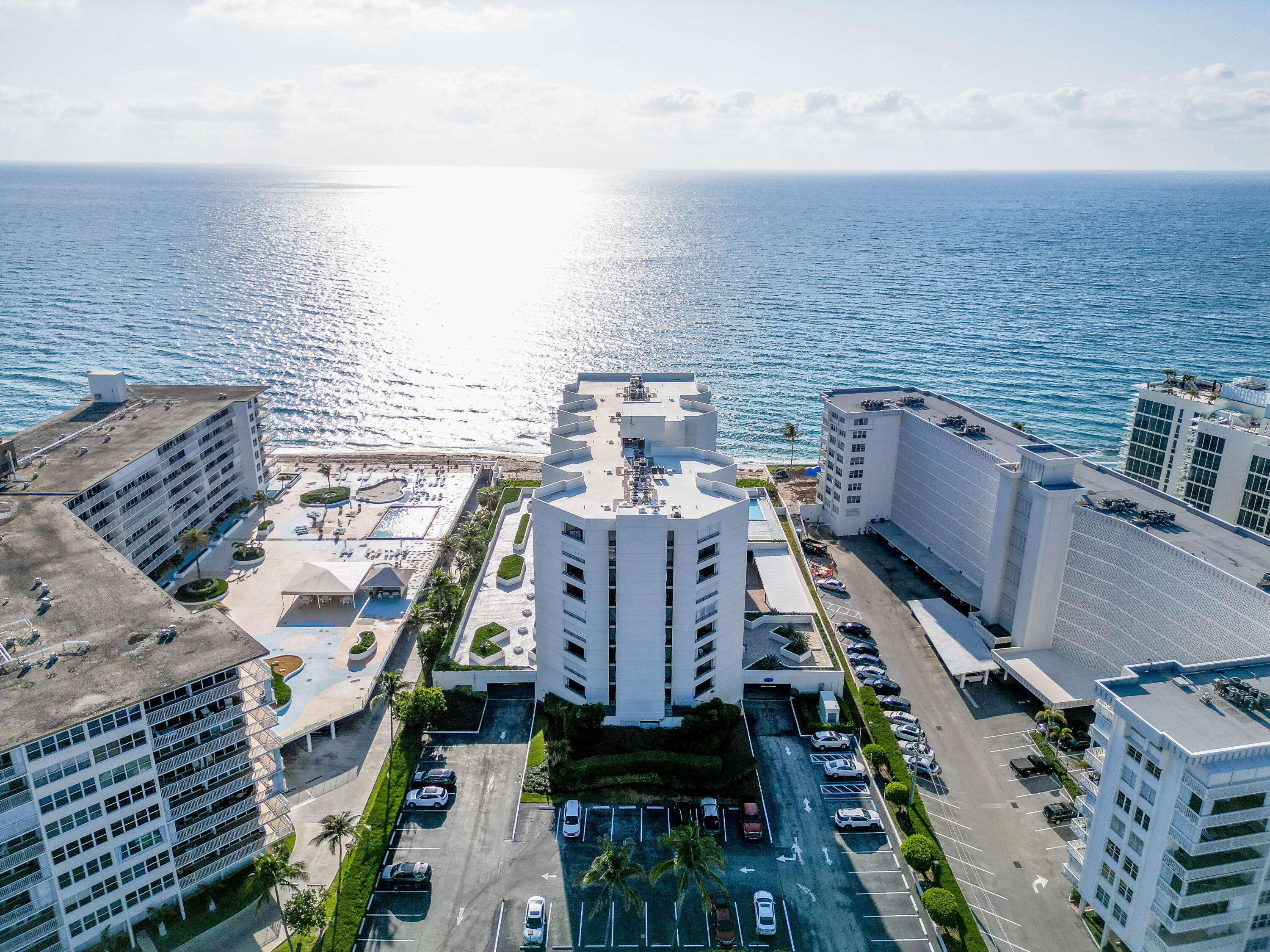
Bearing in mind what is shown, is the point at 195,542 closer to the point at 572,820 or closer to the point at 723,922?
the point at 572,820

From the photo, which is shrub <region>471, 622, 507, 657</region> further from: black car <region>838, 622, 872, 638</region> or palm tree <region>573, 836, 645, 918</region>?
black car <region>838, 622, 872, 638</region>

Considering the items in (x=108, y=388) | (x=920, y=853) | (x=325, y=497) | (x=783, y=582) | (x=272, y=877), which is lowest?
(x=272, y=877)

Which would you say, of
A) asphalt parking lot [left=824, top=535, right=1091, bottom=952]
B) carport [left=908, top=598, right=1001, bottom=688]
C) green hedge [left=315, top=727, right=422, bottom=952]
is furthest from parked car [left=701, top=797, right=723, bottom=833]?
carport [left=908, top=598, right=1001, bottom=688]

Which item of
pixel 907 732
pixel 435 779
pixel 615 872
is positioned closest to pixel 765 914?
pixel 615 872

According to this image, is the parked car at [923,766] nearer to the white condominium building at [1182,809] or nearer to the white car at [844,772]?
the white car at [844,772]

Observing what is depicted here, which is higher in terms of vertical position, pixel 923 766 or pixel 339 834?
pixel 339 834
